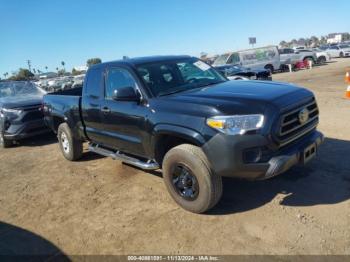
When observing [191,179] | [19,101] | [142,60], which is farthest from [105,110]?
[19,101]

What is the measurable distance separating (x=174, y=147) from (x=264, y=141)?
1.15m

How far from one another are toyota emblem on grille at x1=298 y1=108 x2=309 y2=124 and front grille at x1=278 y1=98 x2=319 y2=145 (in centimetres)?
1

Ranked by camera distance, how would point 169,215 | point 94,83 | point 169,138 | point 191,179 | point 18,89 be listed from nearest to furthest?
point 191,179
point 169,215
point 169,138
point 94,83
point 18,89

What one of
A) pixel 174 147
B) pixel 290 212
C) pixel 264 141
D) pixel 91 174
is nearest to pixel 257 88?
pixel 264 141

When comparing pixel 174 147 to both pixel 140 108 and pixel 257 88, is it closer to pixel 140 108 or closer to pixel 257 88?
pixel 140 108

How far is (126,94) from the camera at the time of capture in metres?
4.52

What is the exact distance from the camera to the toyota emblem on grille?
13.4ft

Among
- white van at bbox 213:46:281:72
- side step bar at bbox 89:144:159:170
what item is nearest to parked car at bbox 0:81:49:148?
side step bar at bbox 89:144:159:170

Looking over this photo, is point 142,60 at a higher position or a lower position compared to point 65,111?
higher

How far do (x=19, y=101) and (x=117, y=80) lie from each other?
5.20 m

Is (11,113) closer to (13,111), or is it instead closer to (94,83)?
(13,111)

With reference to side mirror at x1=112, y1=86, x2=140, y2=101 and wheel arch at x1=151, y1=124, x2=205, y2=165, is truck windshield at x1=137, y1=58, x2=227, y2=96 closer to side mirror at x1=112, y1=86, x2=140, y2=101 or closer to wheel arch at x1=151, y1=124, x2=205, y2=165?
side mirror at x1=112, y1=86, x2=140, y2=101

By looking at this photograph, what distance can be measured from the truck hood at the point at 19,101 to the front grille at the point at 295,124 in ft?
23.8

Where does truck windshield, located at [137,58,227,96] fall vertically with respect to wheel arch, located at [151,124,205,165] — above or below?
above
